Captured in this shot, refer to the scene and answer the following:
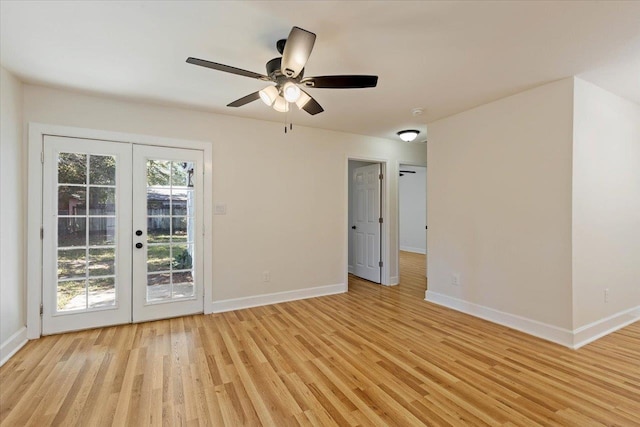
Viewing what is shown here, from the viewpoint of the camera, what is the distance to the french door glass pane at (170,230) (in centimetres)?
348

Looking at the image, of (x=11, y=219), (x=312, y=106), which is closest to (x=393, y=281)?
(x=312, y=106)

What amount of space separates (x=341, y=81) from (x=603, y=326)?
363cm

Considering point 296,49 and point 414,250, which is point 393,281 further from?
point 414,250

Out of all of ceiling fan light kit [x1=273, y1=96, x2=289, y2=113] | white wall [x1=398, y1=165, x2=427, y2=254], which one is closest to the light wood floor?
ceiling fan light kit [x1=273, y1=96, x2=289, y2=113]

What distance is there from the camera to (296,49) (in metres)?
1.76

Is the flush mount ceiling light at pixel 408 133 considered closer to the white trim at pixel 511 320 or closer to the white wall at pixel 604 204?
the white wall at pixel 604 204

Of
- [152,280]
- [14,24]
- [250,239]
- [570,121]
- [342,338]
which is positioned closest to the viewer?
[14,24]

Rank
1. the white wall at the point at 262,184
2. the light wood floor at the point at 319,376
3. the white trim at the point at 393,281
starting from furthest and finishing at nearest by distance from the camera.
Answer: the white trim at the point at 393,281 < the white wall at the point at 262,184 < the light wood floor at the point at 319,376

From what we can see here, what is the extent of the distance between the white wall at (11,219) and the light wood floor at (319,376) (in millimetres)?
285

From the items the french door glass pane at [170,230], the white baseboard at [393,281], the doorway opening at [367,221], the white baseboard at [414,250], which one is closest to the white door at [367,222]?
the doorway opening at [367,221]

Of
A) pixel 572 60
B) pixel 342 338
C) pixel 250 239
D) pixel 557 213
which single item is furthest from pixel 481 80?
pixel 250 239

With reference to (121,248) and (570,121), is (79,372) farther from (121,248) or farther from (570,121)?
Result: (570,121)

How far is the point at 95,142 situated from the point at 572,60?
4.65 metres

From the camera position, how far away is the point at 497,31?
2064mm
